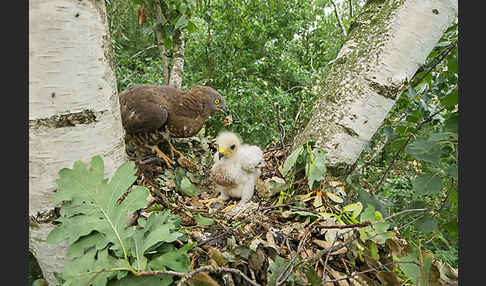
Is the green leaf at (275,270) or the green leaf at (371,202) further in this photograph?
the green leaf at (371,202)

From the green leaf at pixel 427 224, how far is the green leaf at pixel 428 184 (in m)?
0.14

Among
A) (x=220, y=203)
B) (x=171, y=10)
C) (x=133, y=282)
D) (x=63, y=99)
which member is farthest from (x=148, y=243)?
(x=171, y=10)

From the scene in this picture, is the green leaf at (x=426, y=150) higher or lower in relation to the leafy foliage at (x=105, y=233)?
higher

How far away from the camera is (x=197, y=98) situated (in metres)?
1.98

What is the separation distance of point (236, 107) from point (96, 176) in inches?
114

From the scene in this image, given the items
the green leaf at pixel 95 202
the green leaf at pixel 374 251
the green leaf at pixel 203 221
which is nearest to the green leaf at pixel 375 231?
the green leaf at pixel 374 251

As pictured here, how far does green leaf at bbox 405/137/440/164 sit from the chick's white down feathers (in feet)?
3.04

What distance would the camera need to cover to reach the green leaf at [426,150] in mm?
741

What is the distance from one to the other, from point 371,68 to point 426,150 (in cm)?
49

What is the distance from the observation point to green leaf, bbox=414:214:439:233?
853mm

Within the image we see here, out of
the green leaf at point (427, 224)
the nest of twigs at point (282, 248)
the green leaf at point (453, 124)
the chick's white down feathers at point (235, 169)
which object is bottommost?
the chick's white down feathers at point (235, 169)

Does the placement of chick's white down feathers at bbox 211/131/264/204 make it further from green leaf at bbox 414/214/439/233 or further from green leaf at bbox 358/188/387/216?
green leaf at bbox 414/214/439/233

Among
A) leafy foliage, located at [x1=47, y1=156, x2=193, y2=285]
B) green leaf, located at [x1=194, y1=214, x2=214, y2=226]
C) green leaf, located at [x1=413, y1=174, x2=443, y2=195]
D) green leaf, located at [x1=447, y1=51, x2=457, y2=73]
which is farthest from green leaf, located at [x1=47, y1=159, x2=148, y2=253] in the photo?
green leaf, located at [x1=447, y1=51, x2=457, y2=73]

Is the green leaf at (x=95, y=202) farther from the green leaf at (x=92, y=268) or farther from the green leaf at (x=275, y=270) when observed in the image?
the green leaf at (x=275, y=270)
